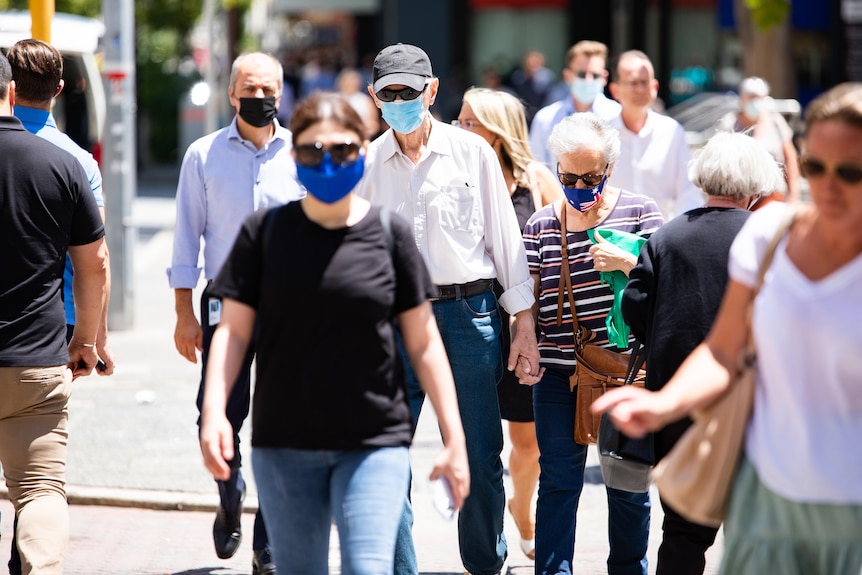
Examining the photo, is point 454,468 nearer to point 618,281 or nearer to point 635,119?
point 618,281

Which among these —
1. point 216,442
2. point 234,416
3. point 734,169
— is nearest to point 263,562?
point 234,416

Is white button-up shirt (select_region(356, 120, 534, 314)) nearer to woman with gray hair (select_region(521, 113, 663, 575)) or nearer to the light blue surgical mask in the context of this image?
woman with gray hair (select_region(521, 113, 663, 575))

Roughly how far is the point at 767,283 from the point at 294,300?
121 cm

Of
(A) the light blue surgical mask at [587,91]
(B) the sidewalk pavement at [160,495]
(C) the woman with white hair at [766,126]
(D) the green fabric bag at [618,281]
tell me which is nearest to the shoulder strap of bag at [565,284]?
(D) the green fabric bag at [618,281]

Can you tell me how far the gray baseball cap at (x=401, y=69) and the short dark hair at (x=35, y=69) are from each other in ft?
4.06

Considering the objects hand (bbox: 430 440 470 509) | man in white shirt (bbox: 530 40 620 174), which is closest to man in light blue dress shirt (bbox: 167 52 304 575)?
hand (bbox: 430 440 470 509)

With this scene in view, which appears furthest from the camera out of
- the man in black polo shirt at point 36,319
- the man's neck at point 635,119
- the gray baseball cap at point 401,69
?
the man's neck at point 635,119

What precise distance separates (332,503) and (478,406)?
1360mm

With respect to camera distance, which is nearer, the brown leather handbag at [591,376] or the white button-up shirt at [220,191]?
the brown leather handbag at [591,376]

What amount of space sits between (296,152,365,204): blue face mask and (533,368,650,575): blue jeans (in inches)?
68.1

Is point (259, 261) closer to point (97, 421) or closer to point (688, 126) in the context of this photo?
point (97, 421)

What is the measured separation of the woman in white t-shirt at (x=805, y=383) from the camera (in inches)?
118

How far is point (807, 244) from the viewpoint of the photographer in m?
3.10

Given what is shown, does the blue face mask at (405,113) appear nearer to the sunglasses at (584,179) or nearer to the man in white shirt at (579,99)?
the sunglasses at (584,179)
